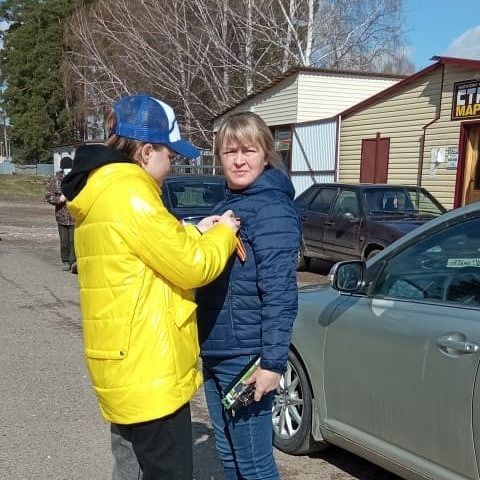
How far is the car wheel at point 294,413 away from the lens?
11.3 ft

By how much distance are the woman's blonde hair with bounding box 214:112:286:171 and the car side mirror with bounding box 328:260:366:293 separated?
1.01 metres

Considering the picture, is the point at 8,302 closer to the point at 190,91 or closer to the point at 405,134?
the point at 405,134

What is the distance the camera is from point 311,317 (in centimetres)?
340

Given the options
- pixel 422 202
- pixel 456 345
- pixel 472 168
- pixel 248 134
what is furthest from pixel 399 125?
pixel 248 134

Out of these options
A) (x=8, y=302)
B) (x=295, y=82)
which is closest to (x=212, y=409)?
(x=8, y=302)

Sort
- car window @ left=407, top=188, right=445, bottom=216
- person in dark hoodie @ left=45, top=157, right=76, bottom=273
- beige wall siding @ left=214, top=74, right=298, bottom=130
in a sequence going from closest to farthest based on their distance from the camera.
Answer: car window @ left=407, top=188, right=445, bottom=216, person in dark hoodie @ left=45, top=157, right=76, bottom=273, beige wall siding @ left=214, top=74, right=298, bottom=130

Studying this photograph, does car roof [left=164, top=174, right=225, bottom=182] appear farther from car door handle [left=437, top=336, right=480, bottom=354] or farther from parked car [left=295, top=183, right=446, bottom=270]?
car door handle [left=437, top=336, right=480, bottom=354]

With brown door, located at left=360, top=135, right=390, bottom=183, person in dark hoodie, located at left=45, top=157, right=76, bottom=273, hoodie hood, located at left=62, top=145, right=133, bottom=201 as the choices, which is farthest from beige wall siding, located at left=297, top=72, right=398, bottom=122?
hoodie hood, located at left=62, top=145, right=133, bottom=201

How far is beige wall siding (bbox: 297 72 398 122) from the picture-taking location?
63.0 ft

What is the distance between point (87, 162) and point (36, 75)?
53403 millimetres

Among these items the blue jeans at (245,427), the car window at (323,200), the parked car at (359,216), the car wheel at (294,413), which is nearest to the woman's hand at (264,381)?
the blue jeans at (245,427)

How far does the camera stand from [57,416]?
4.12m

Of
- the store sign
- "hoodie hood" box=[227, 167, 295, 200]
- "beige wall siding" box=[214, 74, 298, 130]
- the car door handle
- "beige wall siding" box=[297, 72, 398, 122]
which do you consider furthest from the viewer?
"beige wall siding" box=[214, 74, 298, 130]

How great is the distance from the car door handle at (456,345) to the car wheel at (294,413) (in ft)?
3.57
